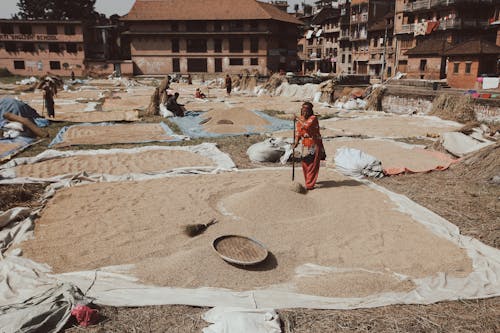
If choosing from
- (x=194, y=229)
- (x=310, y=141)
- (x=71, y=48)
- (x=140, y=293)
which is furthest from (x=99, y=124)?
(x=71, y=48)

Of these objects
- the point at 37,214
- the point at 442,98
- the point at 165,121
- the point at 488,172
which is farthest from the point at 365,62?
the point at 37,214

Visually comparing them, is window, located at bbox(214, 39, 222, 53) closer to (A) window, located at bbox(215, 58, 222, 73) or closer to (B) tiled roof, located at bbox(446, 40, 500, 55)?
(A) window, located at bbox(215, 58, 222, 73)

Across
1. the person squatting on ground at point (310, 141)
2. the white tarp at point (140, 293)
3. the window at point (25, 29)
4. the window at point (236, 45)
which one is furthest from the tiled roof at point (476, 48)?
the window at point (25, 29)

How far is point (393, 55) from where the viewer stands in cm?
4347

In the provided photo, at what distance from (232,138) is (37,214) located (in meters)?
6.35

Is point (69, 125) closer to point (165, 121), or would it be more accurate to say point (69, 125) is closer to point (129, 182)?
point (165, 121)

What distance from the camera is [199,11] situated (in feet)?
140

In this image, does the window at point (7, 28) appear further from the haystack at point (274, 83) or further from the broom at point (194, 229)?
the broom at point (194, 229)

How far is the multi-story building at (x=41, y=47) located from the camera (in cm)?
4197

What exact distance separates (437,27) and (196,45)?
2434 cm

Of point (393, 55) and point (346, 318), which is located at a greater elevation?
point (393, 55)

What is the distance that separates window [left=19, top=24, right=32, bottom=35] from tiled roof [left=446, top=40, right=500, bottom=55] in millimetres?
40829

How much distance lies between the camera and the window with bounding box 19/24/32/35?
42.0m

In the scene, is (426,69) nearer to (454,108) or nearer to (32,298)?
(454,108)
